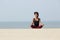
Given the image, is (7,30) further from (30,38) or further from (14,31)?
(30,38)

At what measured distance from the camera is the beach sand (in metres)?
4.61

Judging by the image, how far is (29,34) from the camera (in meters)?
4.64

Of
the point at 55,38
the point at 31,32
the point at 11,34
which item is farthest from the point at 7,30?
the point at 55,38

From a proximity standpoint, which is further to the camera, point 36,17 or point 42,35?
point 36,17

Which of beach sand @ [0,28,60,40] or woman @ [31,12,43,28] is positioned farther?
woman @ [31,12,43,28]

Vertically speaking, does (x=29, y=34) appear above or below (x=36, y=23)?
below

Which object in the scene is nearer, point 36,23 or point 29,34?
point 29,34

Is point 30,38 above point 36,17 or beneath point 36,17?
beneath

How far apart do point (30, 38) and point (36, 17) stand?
0.90 m

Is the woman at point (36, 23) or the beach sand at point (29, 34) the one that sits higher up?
the woman at point (36, 23)

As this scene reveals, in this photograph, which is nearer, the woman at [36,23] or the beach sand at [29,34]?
the beach sand at [29,34]

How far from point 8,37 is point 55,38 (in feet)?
2.74

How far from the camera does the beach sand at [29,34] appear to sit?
4613 mm

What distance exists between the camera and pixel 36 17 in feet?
17.7
